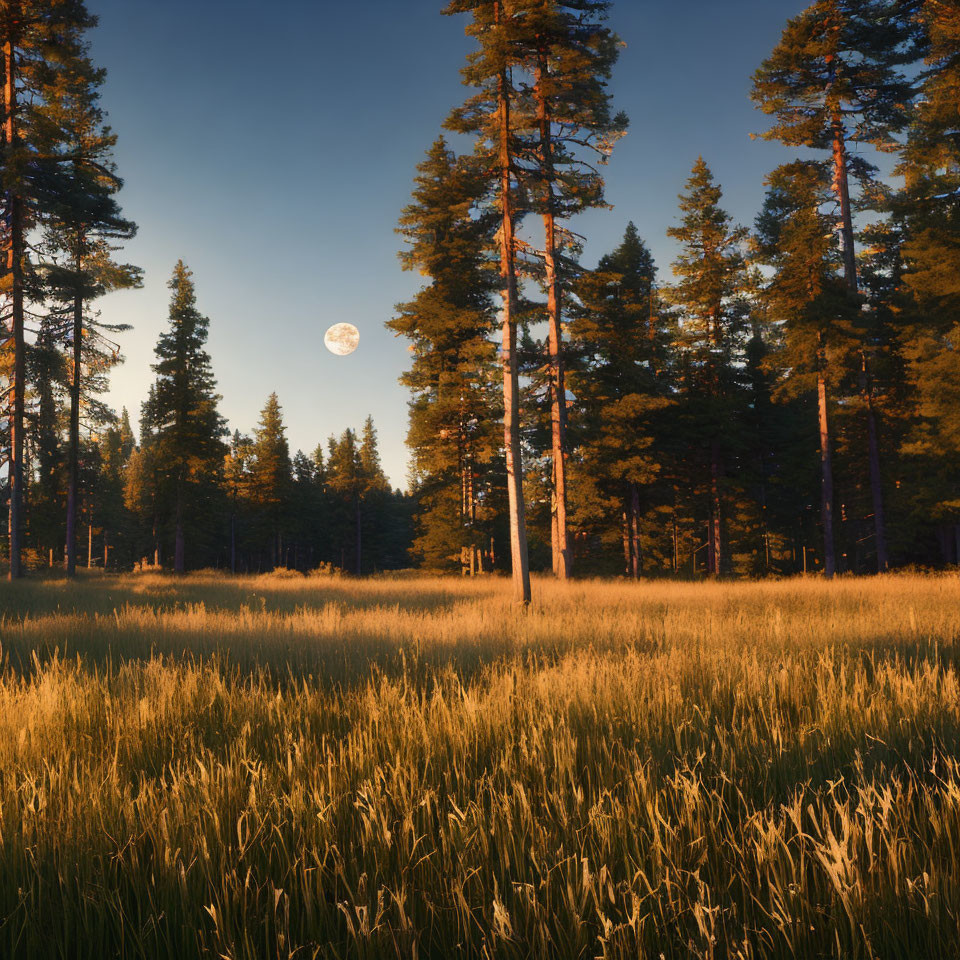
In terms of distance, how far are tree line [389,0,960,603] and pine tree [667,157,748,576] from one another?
0.38 ft

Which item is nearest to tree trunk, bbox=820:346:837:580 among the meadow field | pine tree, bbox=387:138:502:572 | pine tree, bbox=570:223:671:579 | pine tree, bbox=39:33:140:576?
pine tree, bbox=570:223:671:579

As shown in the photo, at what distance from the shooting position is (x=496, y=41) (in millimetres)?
11398

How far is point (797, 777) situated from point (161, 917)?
9.02ft

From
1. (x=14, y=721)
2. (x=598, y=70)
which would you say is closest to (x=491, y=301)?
(x=598, y=70)

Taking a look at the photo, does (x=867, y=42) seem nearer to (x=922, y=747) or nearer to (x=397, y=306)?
(x=397, y=306)

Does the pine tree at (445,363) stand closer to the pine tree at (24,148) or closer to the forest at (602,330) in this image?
the forest at (602,330)

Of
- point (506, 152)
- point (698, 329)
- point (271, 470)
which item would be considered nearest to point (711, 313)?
point (698, 329)

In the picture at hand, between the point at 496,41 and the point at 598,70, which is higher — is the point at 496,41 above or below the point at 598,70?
below

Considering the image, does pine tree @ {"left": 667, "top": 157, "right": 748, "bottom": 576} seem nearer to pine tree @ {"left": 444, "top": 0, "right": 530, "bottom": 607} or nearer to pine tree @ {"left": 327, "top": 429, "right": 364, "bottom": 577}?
pine tree @ {"left": 444, "top": 0, "right": 530, "bottom": 607}

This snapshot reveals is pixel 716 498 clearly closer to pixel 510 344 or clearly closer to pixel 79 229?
pixel 510 344

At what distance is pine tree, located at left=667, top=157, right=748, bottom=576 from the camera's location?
2736 cm

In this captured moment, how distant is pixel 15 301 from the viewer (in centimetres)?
1733

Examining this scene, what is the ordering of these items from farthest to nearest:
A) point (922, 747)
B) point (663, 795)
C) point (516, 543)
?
point (516, 543) < point (922, 747) < point (663, 795)

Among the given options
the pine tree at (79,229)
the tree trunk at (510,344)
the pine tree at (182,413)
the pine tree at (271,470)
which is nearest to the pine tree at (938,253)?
the tree trunk at (510,344)
